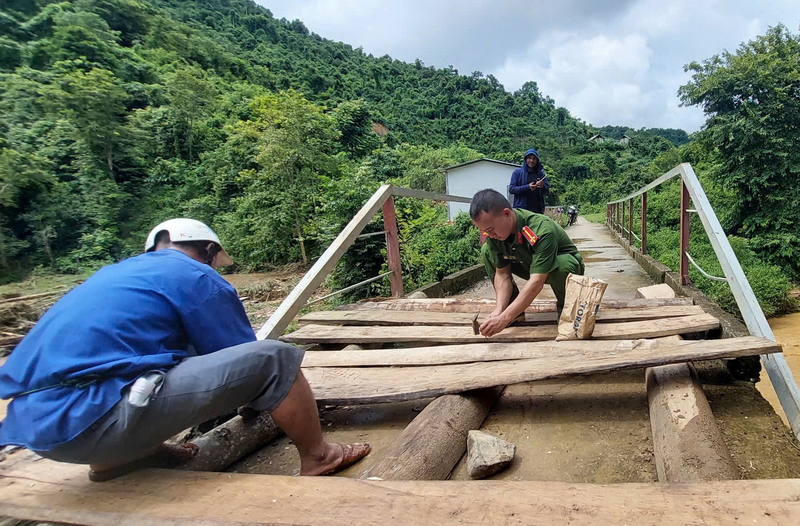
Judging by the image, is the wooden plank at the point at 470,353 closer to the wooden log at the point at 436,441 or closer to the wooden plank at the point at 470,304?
the wooden log at the point at 436,441

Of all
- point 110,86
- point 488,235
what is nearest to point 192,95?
point 110,86

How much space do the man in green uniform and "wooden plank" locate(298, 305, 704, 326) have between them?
0.23 meters

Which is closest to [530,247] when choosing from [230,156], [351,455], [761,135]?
[351,455]

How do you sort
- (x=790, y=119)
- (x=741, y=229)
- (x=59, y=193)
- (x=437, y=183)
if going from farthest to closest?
(x=437, y=183), (x=59, y=193), (x=741, y=229), (x=790, y=119)

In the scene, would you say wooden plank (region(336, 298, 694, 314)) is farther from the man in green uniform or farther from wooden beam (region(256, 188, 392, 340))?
wooden beam (region(256, 188, 392, 340))

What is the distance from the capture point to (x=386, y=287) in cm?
539

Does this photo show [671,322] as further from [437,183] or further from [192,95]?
[437,183]

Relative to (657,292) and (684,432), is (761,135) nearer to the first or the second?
(657,292)

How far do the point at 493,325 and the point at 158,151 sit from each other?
64.8 ft

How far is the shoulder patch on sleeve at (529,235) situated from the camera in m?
2.15

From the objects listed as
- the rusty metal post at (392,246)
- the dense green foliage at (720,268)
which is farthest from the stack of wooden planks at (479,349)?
the dense green foliage at (720,268)

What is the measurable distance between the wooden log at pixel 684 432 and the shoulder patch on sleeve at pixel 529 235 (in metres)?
0.84

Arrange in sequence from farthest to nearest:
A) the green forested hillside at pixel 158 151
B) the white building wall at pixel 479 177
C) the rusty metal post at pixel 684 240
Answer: the white building wall at pixel 479 177 < the green forested hillside at pixel 158 151 < the rusty metal post at pixel 684 240

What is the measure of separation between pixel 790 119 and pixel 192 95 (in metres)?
20.7
